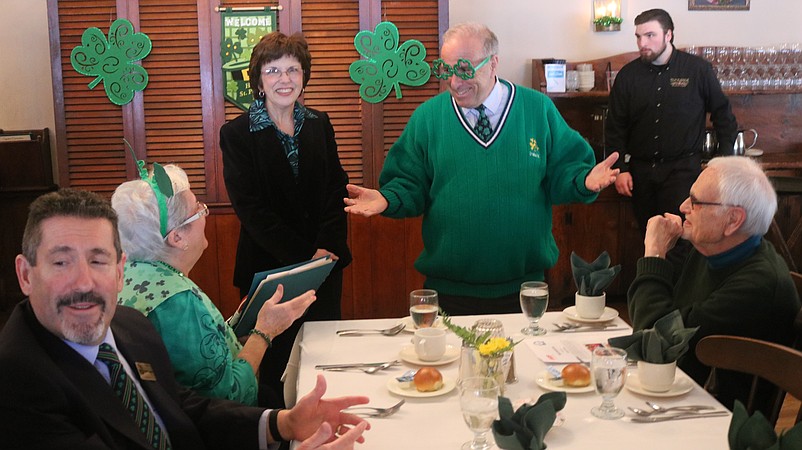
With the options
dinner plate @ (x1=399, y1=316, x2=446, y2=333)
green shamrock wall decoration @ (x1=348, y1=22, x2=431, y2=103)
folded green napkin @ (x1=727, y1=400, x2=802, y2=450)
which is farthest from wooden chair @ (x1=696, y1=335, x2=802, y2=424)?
green shamrock wall decoration @ (x1=348, y1=22, x2=431, y2=103)

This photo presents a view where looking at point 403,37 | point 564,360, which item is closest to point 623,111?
point 403,37

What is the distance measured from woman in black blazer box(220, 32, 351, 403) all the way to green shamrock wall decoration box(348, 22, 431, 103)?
1.35 meters

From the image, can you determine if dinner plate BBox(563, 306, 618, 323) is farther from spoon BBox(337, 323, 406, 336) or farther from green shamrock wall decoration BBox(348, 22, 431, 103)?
green shamrock wall decoration BBox(348, 22, 431, 103)

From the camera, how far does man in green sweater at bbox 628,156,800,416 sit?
221cm

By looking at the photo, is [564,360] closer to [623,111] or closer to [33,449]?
[33,449]

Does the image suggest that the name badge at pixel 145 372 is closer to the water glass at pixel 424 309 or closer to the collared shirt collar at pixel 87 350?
the collared shirt collar at pixel 87 350

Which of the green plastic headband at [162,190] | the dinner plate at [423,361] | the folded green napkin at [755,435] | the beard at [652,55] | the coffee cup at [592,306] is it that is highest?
the beard at [652,55]

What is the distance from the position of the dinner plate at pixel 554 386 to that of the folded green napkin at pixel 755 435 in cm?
63

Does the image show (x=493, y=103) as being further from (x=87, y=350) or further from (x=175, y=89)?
(x=175, y=89)

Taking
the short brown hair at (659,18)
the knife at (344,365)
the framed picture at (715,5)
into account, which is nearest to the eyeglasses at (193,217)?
the knife at (344,365)

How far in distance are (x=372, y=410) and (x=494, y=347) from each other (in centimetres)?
31

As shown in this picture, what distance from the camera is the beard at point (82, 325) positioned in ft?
5.05

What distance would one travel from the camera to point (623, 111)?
520cm

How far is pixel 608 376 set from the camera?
1.74 meters
